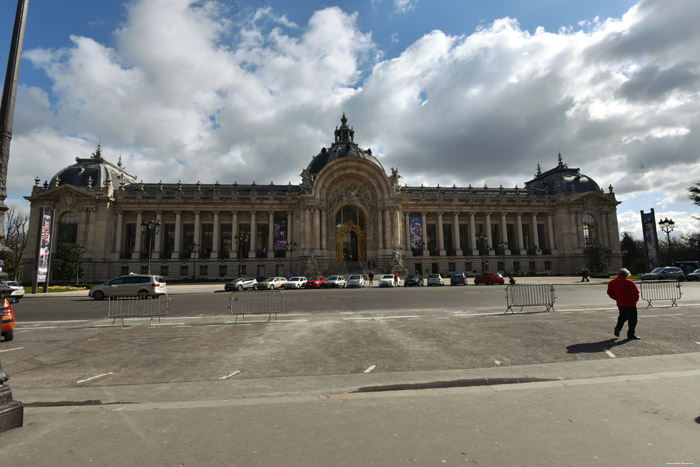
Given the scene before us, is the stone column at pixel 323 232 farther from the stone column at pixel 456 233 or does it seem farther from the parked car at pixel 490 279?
the parked car at pixel 490 279

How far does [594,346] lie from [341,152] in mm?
53369

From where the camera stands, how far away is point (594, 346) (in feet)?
26.4

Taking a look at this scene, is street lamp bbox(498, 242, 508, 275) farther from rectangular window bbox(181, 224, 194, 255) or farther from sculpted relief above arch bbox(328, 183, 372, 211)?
rectangular window bbox(181, 224, 194, 255)

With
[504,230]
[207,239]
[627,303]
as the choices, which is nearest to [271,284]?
[207,239]

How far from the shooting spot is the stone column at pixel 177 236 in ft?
181

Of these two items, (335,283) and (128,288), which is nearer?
(128,288)

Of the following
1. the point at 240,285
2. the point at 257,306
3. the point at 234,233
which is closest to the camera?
the point at 257,306

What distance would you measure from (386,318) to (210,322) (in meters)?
6.44

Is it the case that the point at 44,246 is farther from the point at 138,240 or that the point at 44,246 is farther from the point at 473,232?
the point at 473,232

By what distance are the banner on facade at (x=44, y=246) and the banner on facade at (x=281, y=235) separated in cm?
2782

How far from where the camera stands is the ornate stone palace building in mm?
53000

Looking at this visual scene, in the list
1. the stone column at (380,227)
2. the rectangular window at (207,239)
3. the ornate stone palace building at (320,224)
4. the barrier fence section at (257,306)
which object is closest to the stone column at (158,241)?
the ornate stone palace building at (320,224)

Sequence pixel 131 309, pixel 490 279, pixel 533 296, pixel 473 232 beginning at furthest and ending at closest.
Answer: pixel 473 232, pixel 490 279, pixel 131 309, pixel 533 296

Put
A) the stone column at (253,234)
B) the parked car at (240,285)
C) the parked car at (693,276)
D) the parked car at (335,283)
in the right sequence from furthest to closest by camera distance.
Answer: the stone column at (253,234) → the parked car at (335,283) → the parked car at (693,276) → the parked car at (240,285)
